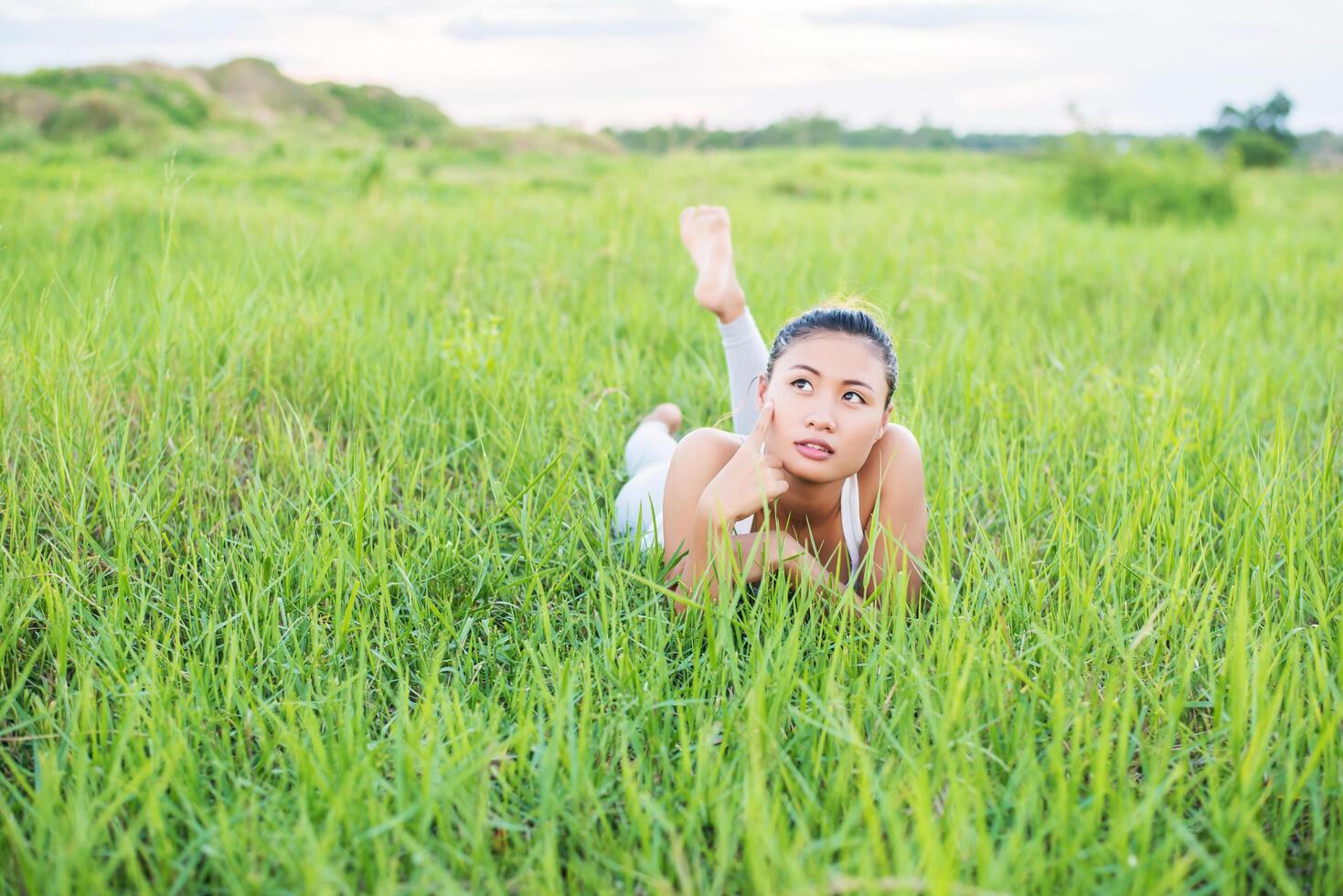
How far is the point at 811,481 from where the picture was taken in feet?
5.79

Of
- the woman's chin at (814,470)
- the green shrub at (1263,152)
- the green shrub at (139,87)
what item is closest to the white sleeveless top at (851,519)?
the woman's chin at (814,470)

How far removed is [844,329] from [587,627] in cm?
73

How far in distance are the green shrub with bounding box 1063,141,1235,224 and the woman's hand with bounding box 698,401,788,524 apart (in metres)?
6.33

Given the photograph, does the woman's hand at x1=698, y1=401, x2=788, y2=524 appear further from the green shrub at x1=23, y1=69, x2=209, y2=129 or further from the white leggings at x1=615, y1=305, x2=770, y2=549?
the green shrub at x1=23, y1=69, x2=209, y2=129

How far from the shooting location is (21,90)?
17.0m

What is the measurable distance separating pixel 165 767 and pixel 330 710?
0.24 m

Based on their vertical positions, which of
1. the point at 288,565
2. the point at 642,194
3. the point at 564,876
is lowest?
the point at 564,876

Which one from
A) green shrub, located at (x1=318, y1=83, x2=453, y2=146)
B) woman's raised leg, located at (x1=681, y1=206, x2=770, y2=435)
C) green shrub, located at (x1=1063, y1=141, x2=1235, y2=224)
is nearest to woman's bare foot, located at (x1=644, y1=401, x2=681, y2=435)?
woman's raised leg, located at (x1=681, y1=206, x2=770, y2=435)

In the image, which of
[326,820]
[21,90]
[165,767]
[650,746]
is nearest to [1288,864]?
[650,746]

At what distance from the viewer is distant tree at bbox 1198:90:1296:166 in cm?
2053

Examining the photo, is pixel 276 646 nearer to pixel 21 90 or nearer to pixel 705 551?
pixel 705 551

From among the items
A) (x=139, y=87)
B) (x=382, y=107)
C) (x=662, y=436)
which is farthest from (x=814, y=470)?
(x=382, y=107)

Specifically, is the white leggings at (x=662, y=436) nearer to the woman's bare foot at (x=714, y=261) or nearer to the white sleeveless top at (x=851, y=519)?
the woman's bare foot at (x=714, y=261)

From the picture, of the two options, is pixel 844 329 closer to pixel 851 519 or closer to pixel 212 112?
pixel 851 519
